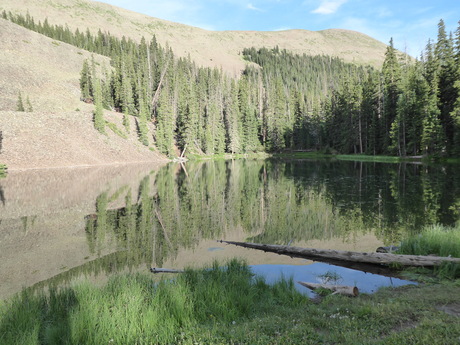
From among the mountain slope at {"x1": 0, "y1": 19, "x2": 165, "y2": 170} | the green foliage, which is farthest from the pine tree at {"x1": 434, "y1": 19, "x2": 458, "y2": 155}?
the green foliage

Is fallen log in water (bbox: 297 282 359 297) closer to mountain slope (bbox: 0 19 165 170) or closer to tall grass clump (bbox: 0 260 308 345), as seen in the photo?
tall grass clump (bbox: 0 260 308 345)

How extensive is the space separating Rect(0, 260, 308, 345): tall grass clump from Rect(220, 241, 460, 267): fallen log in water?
343cm

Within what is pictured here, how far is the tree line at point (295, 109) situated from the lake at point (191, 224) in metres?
32.4

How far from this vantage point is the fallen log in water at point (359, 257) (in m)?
9.77

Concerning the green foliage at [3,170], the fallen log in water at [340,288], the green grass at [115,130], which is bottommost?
the fallen log in water at [340,288]

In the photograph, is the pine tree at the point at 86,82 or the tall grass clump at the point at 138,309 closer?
the tall grass clump at the point at 138,309

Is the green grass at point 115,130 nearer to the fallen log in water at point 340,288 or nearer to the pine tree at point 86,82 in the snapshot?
the pine tree at point 86,82

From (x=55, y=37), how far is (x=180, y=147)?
93.5 m

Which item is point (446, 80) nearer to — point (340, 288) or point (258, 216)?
point (258, 216)

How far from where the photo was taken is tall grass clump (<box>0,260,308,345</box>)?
5.59 m

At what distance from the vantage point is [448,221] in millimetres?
15641

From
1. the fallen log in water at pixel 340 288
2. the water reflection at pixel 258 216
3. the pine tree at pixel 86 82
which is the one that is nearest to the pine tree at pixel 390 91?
the water reflection at pixel 258 216

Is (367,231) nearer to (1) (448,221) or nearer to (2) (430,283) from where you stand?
(1) (448,221)

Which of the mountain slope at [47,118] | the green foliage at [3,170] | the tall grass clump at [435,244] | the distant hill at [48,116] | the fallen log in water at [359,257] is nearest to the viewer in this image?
the fallen log in water at [359,257]
